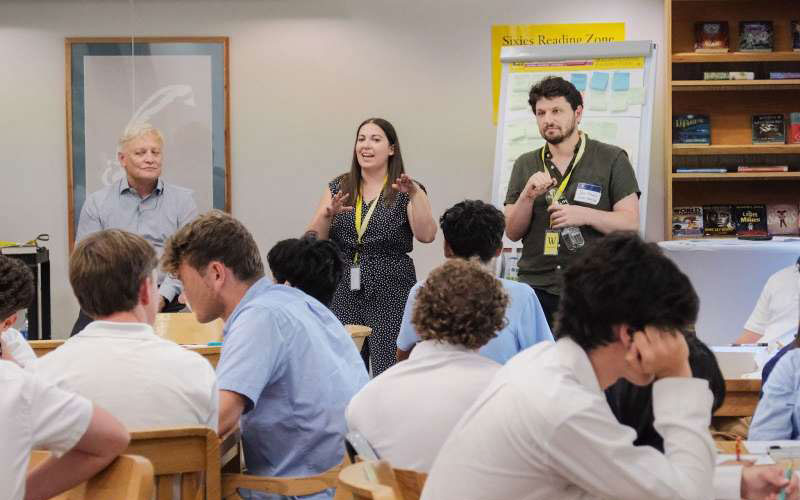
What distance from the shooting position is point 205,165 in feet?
23.0

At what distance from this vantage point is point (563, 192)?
4.57 metres

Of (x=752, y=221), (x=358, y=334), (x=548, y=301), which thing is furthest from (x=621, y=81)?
(x=358, y=334)

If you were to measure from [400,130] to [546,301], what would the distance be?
9.13 ft

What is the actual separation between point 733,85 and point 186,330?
4043 mm

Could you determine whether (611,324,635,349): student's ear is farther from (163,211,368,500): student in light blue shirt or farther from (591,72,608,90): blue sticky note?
(591,72,608,90): blue sticky note

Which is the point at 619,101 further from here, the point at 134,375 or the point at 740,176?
the point at 134,375

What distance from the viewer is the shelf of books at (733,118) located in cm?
654

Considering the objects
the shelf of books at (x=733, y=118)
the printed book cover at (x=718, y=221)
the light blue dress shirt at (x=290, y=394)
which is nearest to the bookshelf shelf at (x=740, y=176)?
the shelf of books at (x=733, y=118)

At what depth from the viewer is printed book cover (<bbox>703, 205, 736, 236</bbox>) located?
6703 mm

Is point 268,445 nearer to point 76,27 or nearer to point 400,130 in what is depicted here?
point 400,130

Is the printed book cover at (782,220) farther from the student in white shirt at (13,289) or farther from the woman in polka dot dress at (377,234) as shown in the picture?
the student in white shirt at (13,289)

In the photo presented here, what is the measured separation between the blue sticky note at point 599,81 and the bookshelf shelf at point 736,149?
0.82 meters

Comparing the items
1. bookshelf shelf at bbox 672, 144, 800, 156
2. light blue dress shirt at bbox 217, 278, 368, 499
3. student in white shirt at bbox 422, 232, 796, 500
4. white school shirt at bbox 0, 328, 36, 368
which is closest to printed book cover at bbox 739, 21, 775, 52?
bookshelf shelf at bbox 672, 144, 800, 156

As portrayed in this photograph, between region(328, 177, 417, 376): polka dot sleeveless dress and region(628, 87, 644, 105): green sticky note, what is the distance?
6.17 feet
